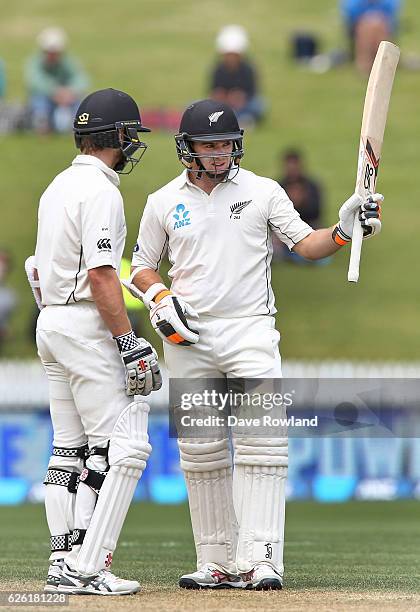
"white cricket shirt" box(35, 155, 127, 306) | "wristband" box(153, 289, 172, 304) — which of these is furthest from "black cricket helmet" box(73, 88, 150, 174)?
"wristband" box(153, 289, 172, 304)

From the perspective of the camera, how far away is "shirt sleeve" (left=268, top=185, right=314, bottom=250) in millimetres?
6316

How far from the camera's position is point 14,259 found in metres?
19.3

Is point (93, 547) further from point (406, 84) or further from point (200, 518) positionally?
point (406, 84)

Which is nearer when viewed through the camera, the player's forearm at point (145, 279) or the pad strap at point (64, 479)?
the pad strap at point (64, 479)

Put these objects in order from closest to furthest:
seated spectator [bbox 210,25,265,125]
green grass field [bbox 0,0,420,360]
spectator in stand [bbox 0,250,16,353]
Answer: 1. spectator in stand [bbox 0,250,16,353]
2. green grass field [bbox 0,0,420,360]
3. seated spectator [bbox 210,25,265,125]

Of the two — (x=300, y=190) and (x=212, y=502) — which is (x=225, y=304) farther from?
(x=300, y=190)

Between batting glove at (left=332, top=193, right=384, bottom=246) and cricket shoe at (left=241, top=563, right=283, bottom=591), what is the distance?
57.9 inches

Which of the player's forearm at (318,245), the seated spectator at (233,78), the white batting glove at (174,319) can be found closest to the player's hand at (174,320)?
the white batting glove at (174,319)

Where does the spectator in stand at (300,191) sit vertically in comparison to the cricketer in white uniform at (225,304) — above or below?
above

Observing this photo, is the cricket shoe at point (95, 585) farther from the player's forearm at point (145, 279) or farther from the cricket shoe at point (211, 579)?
the player's forearm at point (145, 279)

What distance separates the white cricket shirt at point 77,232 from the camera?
590 centimetres

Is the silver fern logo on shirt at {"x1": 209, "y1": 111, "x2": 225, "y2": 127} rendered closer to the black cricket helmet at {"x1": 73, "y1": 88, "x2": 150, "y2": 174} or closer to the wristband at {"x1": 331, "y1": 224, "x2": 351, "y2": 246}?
the black cricket helmet at {"x1": 73, "y1": 88, "x2": 150, "y2": 174}

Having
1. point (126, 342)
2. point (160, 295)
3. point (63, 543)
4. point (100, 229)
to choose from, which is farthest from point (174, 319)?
point (63, 543)

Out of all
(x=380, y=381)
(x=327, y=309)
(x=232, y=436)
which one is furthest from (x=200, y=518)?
(x=327, y=309)
